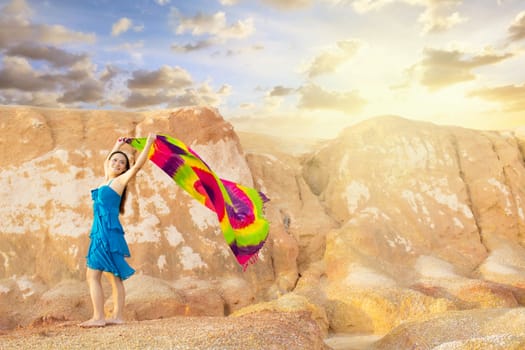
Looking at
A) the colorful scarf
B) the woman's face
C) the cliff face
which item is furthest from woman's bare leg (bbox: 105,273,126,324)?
the cliff face

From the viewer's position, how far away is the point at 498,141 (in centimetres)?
2188

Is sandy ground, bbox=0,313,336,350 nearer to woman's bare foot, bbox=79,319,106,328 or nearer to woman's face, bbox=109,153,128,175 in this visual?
woman's bare foot, bbox=79,319,106,328

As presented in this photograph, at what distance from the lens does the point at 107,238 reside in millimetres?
7000

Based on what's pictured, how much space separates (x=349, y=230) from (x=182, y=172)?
9.34m

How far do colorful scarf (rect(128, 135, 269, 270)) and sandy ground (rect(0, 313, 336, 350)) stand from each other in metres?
1.54

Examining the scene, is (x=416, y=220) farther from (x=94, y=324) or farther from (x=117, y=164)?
(x=94, y=324)

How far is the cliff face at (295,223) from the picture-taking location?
13742mm

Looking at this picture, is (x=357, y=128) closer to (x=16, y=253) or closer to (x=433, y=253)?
(x=433, y=253)

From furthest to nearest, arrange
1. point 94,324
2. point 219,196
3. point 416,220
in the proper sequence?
point 416,220 → point 219,196 → point 94,324

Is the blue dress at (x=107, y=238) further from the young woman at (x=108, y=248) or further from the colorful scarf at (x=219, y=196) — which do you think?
the colorful scarf at (x=219, y=196)

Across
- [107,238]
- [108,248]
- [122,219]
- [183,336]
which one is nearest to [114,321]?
[108,248]

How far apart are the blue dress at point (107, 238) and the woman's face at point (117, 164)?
0.30 metres

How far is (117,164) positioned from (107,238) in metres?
1.01

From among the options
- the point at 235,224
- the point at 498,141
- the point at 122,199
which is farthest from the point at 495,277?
the point at 122,199
